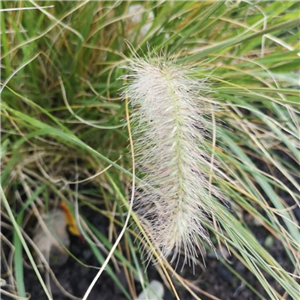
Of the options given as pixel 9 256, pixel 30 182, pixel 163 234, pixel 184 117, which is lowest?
pixel 9 256

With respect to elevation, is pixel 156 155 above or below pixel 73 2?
below

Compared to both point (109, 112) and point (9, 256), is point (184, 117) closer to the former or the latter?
point (109, 112)

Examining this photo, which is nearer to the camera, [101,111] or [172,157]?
[172,157]

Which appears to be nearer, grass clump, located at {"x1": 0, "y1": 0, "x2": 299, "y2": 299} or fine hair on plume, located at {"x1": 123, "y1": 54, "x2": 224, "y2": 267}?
fine hair on plume, located at {"x1": 123, "y1": 54, "x2": 224, "y2": 267}

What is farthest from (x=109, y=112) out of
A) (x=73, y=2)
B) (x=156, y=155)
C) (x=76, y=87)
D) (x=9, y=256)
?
(x=156, y=155)

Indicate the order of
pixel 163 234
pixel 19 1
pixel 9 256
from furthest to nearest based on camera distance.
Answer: pixel 9 256 → pixel 19 1 → pixel 163 234

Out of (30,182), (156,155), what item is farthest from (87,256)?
(156,155)

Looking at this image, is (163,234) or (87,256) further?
(87,256)

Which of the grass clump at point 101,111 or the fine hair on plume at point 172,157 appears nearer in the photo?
the fine hair on plume at point 172,157

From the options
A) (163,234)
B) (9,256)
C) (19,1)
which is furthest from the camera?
(9,256)

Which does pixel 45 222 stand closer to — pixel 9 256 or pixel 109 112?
pixel 9 256
